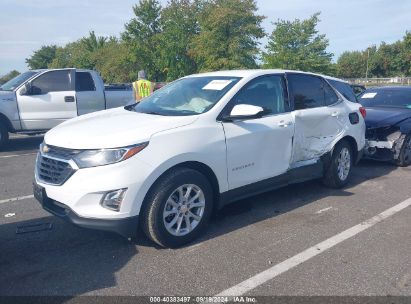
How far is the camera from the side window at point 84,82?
9617mm

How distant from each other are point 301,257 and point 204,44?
44675 mm

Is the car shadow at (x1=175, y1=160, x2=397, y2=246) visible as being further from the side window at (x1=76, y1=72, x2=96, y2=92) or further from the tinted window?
the side window at (x1=76, y1=72, x2=96, y2=92)

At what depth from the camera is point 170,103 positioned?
452cm

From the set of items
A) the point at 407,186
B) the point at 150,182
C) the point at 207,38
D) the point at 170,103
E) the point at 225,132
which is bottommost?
the point at 407,186

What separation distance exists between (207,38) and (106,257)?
44.3m

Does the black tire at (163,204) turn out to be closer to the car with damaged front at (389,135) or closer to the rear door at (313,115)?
the rear door at (313,115)

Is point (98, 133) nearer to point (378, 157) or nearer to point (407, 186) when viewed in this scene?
point (407, 186)

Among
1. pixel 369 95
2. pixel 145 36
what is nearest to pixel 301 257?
pixel 369 95

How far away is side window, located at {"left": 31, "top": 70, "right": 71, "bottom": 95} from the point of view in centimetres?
905

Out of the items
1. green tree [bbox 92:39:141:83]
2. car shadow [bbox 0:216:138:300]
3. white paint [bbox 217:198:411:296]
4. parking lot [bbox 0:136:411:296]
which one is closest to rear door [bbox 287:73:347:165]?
parking lot [bbox 0:136:411:296]

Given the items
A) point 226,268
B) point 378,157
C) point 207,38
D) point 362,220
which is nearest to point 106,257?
point 226,268

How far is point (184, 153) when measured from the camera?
143 inches

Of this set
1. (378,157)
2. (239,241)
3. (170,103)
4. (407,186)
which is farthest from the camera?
(378,157)

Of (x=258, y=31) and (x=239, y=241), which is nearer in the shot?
(x=239, y=241)
